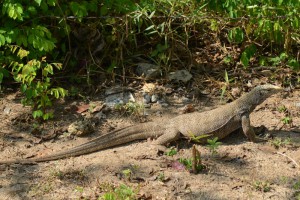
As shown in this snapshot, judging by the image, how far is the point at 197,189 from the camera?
5.03 m

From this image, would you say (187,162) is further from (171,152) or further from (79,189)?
(79,189)

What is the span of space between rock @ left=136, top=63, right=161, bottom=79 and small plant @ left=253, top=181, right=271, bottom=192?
2.54m

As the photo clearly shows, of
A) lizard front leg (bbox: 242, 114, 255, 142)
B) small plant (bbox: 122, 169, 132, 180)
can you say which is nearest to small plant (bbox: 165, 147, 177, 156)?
small plant (bbox: 122, 169, 132, 180)

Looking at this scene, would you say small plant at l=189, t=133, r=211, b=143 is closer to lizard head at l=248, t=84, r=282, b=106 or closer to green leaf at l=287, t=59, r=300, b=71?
lizard head at l=248, t=84, r=282, b=106

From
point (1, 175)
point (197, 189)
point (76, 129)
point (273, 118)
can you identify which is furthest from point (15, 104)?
point (273, 118)

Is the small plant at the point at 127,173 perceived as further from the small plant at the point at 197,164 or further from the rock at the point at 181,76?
the rock at the point at 181,76

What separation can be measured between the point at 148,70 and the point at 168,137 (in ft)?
5.07

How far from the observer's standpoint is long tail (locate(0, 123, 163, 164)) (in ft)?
18.3

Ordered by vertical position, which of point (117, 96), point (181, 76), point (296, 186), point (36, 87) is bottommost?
point (296, 186)

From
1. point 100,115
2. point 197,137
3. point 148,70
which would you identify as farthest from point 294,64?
point 100,115

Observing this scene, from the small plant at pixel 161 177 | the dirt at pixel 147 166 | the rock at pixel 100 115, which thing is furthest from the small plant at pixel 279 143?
the rock at pixel 100 115

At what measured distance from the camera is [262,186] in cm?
498

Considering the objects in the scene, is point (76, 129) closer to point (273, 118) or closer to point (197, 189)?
point (197, 189)

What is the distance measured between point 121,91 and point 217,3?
5.48ft
